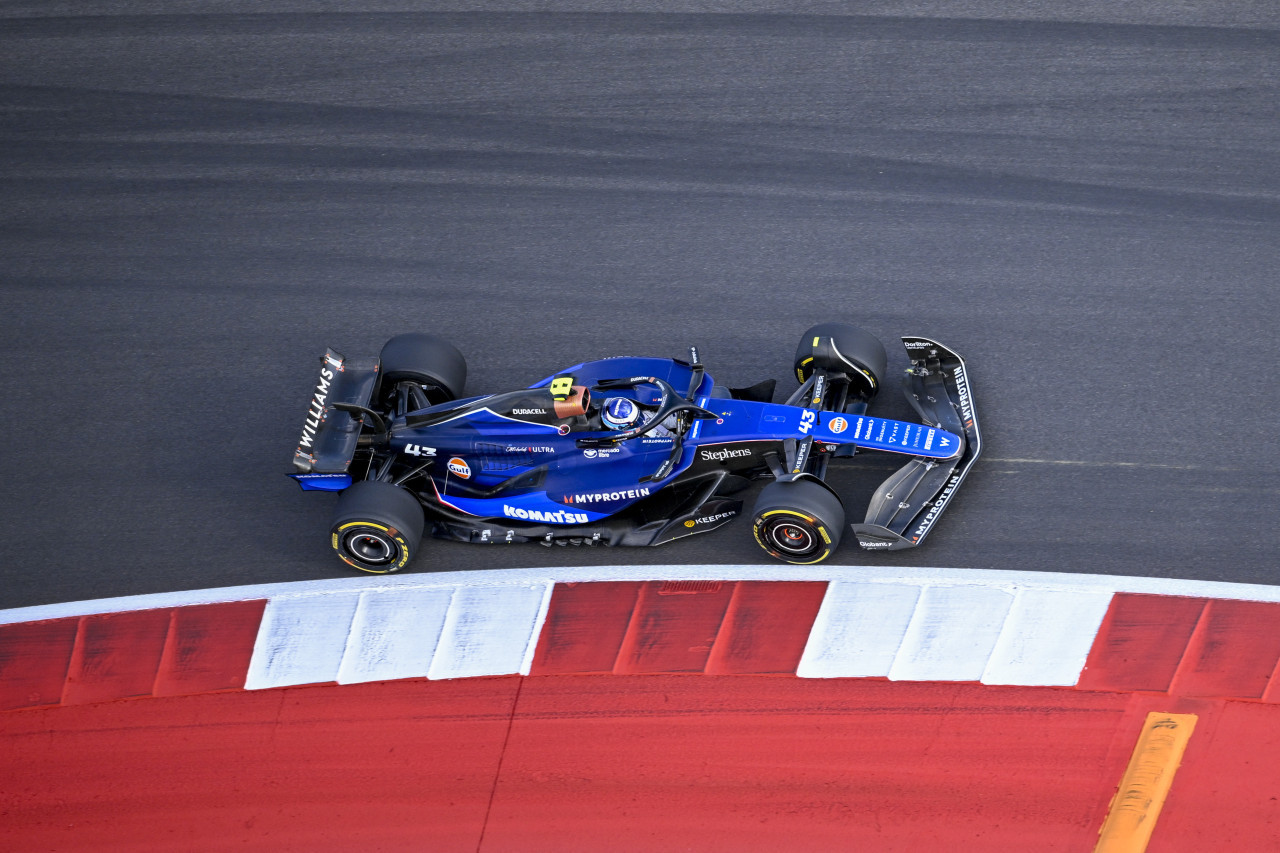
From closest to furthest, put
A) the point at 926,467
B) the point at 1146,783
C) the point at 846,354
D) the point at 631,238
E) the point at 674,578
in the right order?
1. the point at 1146,783
2. the point at 926,467
3. the point at 674,578
4. the point at 846,354
5. the point at 631,238

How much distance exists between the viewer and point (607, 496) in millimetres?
8375

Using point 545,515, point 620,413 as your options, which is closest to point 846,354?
point 620,413

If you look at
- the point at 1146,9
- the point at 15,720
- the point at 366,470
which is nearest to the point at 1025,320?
the point at 1146,9

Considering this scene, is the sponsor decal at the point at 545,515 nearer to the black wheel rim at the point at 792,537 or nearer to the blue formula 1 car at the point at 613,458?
the blue formula 1 car at the point at 613,458

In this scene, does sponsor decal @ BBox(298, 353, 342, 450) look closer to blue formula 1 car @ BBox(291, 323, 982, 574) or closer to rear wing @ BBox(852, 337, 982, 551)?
blue formula 1 car @ BBox(291, 323, 982, 574)

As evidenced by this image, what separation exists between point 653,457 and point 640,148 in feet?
14.9

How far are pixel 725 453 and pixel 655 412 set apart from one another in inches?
23.5

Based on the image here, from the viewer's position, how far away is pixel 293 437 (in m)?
9.83

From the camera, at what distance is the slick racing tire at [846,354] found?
8805 mm

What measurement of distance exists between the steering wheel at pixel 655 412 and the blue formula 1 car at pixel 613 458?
1cm

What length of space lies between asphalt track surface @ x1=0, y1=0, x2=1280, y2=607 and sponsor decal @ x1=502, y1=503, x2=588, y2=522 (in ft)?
1.26

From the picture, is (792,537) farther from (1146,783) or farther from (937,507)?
(1146,783)

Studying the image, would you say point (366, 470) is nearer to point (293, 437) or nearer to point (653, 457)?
point (293, 437)

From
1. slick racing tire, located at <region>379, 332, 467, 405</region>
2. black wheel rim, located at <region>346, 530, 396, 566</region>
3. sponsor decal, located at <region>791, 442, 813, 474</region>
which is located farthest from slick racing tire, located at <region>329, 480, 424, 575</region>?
sponsor decal, located at <region>791, 442, 813, 474</region>
